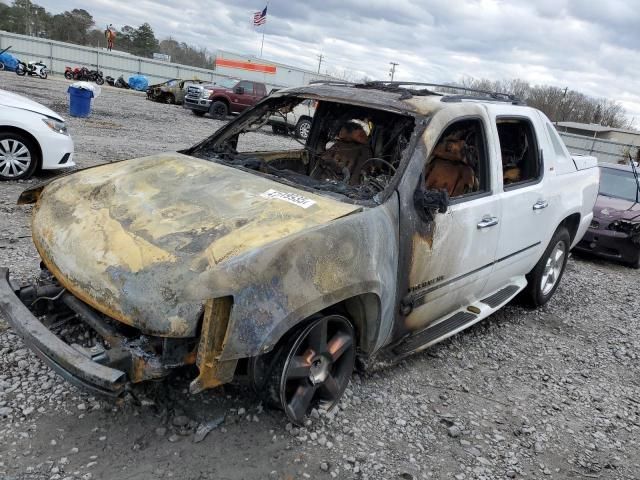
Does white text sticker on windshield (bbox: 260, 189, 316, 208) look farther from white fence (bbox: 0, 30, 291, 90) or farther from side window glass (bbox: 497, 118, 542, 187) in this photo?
white fence (bbox: 0, 30, 291, 90)

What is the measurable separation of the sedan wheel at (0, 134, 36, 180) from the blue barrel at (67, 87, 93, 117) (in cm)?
826

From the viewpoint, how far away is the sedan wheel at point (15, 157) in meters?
6.77

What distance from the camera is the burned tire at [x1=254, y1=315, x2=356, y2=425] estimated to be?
2592 millimetres

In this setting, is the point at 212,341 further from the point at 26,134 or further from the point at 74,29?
the point at 74,29

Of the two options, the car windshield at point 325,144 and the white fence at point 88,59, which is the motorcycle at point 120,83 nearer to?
the white fence at point 88,59

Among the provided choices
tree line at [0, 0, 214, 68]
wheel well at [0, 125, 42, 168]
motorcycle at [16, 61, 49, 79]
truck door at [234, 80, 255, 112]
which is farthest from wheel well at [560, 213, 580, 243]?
tree line at [0, 0, 214, 68]

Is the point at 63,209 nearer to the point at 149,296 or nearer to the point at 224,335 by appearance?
the point at 149,296

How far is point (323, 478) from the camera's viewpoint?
2.54 m

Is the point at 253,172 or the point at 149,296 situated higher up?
the point at 253,172

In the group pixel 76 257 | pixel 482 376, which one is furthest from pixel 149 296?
pixel 482 376

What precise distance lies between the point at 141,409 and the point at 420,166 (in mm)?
2055

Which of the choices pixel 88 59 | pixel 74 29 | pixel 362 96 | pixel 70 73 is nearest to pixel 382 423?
pixel 362 96

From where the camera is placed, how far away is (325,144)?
4727 mm

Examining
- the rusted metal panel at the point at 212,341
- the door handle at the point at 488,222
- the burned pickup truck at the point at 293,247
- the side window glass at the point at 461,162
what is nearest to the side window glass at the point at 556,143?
the burned pickup truck at the point at 293,247
